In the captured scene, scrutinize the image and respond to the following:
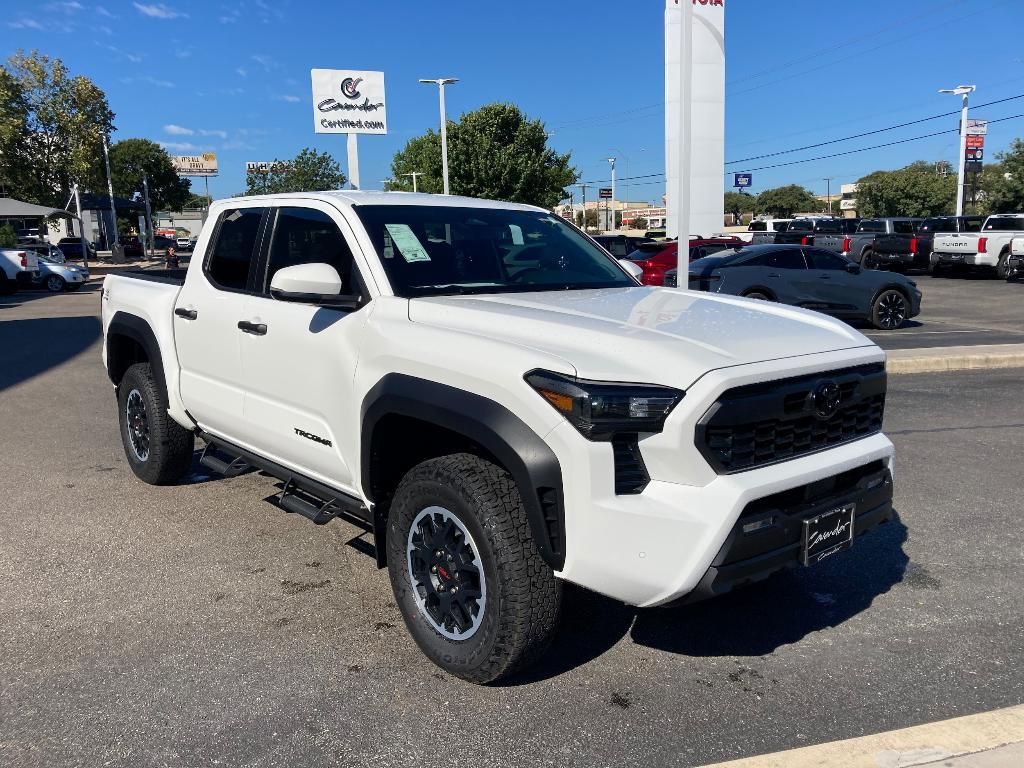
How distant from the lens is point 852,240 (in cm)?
2844

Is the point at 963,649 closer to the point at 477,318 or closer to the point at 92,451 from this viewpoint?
the point at 477,318

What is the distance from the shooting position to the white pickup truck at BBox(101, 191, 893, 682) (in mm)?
2742

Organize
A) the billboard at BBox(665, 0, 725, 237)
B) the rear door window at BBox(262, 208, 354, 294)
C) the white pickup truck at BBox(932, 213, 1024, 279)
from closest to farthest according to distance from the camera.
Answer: the rear door window at BBox(262, 208, 354, 294) → the white pickup truck at BBox(932, 213, 1024, 279) → the billboard at BBox(665, 0, 725, 237)

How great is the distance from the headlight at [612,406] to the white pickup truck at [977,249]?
26415mm

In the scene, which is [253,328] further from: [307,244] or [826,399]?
[826,399]

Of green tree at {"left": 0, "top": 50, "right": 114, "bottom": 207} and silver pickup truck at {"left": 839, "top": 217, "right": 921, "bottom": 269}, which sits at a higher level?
green tree at {"left": 0, "top": 50, "right": 114, "bottom": 207}

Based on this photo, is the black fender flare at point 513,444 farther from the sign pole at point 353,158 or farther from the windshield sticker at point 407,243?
the sign pole at point 353,158

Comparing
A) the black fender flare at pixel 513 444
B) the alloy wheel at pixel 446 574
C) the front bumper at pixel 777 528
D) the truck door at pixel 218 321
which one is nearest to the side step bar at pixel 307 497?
the truck door at pixel 218 321

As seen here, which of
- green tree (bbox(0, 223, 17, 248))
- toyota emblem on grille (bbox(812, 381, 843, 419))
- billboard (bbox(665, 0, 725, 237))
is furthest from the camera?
green tree (bbox(0, 223, 17, 248))

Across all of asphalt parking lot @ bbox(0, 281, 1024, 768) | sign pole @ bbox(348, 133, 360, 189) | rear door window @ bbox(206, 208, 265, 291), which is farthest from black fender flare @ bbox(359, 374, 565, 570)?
sign pole @ bbox(348, 133, 360, 189)

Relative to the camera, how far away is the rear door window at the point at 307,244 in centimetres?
398

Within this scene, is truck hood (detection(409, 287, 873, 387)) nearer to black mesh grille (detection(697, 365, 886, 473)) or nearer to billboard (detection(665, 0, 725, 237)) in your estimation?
black mesh grille (detection(697, 365, 886, 473))

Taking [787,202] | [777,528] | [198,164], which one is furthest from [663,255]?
[198,164]

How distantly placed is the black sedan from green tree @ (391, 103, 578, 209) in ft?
130
